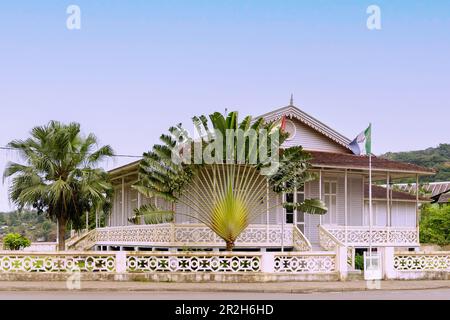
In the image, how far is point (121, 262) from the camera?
23.3 meters

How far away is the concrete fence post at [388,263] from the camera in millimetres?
24781

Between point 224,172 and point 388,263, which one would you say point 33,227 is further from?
point 388,263

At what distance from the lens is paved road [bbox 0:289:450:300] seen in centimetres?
1866

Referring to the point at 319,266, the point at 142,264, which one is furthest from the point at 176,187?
the point at 319,266

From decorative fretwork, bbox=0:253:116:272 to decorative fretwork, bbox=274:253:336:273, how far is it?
5229 mm

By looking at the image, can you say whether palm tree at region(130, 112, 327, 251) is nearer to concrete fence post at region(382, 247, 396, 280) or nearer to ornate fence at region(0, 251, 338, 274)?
ornate fence at region(0, 251, 338, 274)

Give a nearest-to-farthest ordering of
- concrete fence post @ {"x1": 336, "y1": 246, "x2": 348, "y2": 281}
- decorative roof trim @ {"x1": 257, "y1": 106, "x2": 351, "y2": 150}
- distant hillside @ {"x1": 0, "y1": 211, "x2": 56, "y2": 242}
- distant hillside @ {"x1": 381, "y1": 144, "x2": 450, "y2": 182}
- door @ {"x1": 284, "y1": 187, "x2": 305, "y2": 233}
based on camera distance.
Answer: concrete fence post @ {"x1": 336, "y1": 246, "x2": 348, "y2": 281}
door @ {"x1": 284, "y1": 187, "x2": 305, "y2": 233}
decorative roof trim @ {"x1": 257, "y1": 106, "x2": 351, "y2": 150}
distant hillside @ {"x1": 0, "y1": 211, "x2": 56, "y2": 242}
distant hillside @ {"x1": 381, "y1": 144, "x2": 450, "y2": 182}

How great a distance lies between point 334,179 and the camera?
107 ft

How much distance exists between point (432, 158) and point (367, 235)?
8405 centimetres

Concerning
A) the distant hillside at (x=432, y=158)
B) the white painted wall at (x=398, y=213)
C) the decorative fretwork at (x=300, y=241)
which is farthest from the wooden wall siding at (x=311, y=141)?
the distant hillside at (x=432, y=158)

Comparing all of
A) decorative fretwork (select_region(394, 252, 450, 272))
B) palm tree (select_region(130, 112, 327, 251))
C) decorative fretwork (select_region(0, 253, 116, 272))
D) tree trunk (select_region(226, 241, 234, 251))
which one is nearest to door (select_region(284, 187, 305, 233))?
palm tree (select_region(130, 112, 327, 251))

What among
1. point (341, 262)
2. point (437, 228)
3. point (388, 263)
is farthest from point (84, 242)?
point (437, 228)

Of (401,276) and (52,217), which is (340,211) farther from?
(52,217)

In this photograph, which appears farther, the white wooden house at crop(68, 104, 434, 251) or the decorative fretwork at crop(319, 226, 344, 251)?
the decorative fretwork at crop(319, 226, 344, 251)
